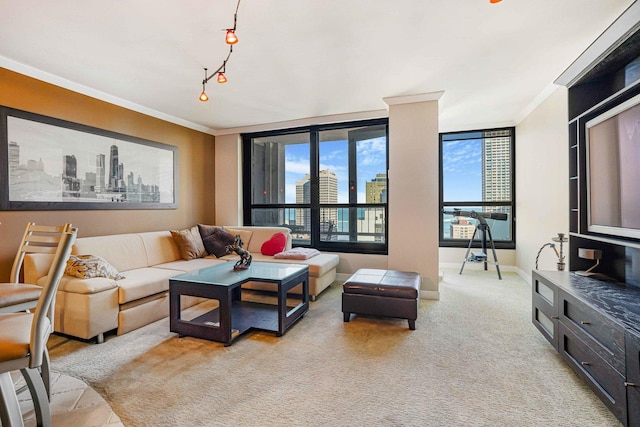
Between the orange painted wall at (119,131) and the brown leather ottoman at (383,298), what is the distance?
9.90 ft

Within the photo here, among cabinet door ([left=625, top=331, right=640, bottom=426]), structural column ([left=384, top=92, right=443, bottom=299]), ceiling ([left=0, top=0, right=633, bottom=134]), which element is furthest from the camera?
structural column ([left=384, top=92, right=443, bottom=299])

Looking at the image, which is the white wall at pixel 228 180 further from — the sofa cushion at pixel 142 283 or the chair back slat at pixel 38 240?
the chair back slat at pixel 38 240

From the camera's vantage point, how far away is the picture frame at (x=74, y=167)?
2.71m

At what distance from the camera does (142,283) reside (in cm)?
275

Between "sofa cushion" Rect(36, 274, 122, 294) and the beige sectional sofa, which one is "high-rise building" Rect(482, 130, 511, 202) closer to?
the beige sectional sofa

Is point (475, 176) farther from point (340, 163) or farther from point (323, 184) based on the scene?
point (323, 184)

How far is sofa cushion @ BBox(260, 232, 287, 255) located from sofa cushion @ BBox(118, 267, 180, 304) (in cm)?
128

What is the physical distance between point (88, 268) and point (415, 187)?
3618 mm

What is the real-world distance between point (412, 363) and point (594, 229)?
187cm

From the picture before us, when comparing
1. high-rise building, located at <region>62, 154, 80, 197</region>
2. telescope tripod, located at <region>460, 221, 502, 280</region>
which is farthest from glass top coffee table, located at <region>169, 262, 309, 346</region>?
telescope tripod, located at <region>460, 221, 502, 280</region>

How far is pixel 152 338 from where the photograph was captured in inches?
99.0

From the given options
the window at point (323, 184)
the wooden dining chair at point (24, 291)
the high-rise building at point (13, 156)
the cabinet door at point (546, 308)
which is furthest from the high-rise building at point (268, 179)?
the cabinet door at point (546, 308)

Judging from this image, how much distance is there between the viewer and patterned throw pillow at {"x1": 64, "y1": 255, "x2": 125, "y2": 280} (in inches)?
101

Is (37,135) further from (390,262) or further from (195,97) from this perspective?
(390,262)
